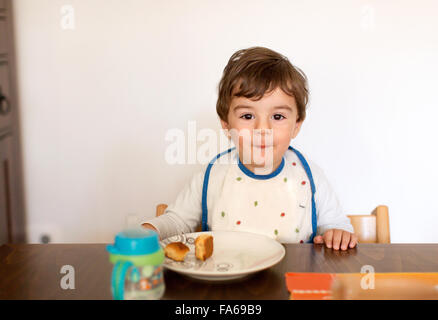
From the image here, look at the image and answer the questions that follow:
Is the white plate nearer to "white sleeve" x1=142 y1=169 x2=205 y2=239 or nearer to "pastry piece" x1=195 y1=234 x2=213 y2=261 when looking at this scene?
"pastry piece" x1=195 y1=234 x2=213 y2=261

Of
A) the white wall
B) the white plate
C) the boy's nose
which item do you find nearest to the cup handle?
the white plate

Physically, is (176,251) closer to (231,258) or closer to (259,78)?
(231,258)

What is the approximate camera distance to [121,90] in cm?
200

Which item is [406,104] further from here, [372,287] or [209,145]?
[372,287]

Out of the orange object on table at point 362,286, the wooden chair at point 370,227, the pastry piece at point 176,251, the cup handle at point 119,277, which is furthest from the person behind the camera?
the wooden chair at point 370,227

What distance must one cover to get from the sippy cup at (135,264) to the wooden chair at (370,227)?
0.79 metres

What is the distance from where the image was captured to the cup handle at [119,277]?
0.70 m

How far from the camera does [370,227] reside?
1.37 metres

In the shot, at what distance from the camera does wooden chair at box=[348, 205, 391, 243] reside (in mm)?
1362

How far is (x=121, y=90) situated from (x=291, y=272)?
1334mm

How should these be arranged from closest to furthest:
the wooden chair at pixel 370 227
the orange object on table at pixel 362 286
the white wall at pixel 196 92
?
the orange object on table at pixel 362 286 < the wooden chair at pixel 370 227 < the white wall at pixel 196 92

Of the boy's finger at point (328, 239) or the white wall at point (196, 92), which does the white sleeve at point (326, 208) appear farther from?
the white wall at point (196, 92)

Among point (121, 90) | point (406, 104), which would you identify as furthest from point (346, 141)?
point (121, 90)

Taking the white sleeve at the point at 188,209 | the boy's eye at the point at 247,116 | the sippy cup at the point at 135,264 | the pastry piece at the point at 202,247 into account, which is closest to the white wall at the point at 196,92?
the white sleeve at the point at 188,209
